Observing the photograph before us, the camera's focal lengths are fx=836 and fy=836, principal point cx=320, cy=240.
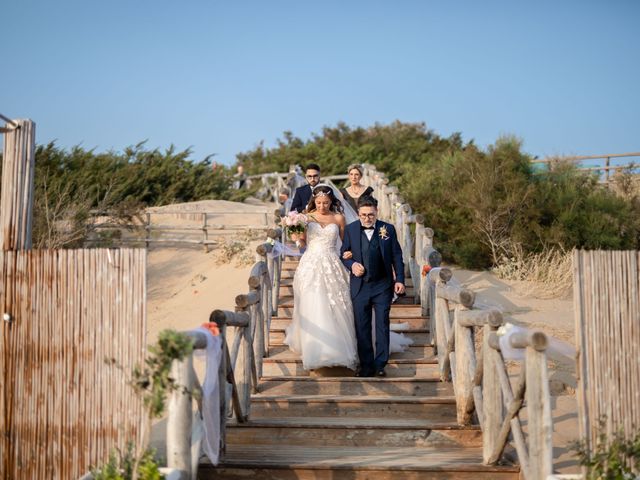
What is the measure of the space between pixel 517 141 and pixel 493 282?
3.99 m

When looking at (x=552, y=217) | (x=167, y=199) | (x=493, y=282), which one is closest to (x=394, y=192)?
(x=493, y=282)

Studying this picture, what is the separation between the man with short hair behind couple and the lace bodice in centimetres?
12

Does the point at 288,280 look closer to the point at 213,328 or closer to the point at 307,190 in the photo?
the point at 307,190

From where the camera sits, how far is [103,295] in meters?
5.48

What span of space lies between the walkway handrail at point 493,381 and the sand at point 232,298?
1545 mm

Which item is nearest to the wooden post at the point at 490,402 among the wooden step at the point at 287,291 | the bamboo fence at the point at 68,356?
the bamboo fence at the point at 68,356

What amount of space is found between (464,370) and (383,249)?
1.89m

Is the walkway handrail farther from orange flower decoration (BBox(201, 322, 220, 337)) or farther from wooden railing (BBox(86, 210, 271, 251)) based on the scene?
wooden railing (BBox(86, 210, 271, 251))

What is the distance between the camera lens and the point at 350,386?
27.3 ft

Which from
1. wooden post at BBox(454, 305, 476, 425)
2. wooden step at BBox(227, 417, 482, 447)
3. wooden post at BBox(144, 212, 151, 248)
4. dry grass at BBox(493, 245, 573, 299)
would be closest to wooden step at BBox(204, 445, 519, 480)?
wooden step at BBox(227, 417, 482, 447)

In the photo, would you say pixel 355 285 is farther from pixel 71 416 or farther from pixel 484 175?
pixel 484 175

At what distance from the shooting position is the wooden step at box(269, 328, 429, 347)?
9617 mm

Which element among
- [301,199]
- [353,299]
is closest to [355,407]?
[353,299]

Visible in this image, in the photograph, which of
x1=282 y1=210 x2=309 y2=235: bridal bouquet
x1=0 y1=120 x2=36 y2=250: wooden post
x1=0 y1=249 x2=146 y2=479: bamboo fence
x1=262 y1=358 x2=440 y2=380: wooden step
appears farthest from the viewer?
x1=282 y1=210 x2=309 y2=235: bridal bouquet
